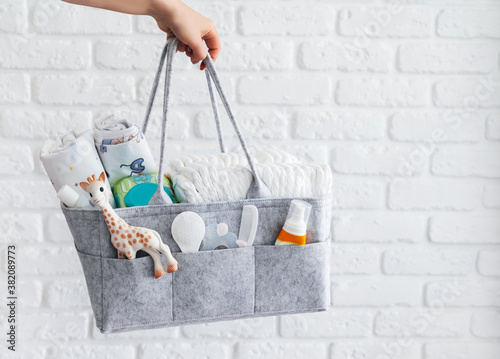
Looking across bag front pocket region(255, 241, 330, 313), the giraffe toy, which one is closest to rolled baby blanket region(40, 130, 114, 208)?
the giraffe toy

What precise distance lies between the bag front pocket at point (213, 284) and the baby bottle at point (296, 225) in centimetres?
5

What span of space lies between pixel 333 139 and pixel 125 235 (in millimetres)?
613

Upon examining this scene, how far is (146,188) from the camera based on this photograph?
2.29 ft

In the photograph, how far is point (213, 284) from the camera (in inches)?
27.8

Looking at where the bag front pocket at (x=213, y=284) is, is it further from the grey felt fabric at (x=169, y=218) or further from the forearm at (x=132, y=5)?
the forearm at (x=132, y=5)

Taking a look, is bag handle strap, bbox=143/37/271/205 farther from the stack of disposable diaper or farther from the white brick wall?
the white brick wall

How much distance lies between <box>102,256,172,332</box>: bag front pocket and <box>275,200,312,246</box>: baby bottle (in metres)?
0.17

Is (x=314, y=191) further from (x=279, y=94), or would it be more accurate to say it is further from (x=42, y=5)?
(x=42, y=5)

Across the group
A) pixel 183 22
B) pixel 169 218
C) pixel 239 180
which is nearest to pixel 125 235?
pixel 169 218

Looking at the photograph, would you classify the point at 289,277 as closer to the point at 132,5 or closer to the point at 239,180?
the point at 239,180

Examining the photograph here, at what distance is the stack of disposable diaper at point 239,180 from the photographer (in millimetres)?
695

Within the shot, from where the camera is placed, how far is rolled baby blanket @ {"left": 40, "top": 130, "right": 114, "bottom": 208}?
0.65 m

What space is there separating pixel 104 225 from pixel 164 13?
0.97ft

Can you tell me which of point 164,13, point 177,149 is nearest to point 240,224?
point 164,13
